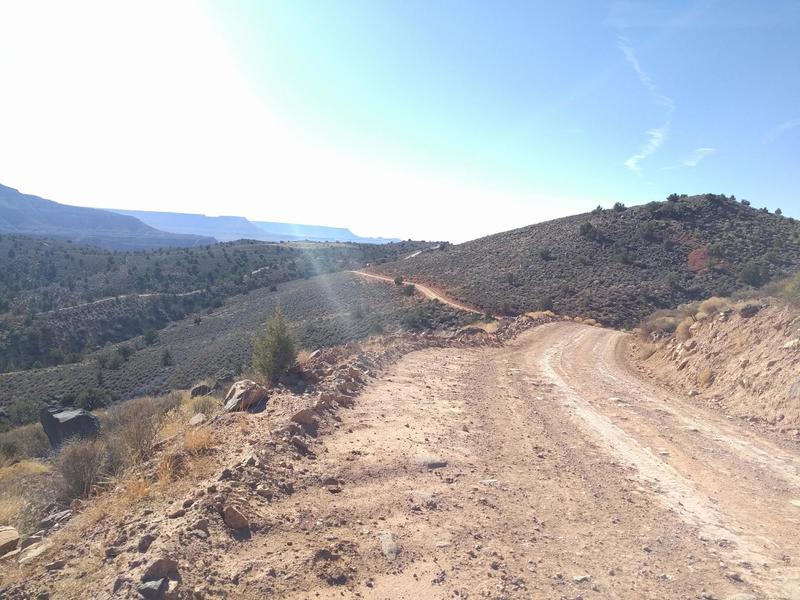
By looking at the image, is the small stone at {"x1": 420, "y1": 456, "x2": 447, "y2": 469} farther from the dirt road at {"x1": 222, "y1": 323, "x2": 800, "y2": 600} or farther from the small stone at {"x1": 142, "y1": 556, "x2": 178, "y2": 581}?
the small stone at {"x1": 142, "y1": 556, "x2": 178, "y2": 581}

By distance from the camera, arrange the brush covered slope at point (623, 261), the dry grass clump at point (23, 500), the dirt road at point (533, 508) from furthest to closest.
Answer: the brush covered slope at point (623, 261) → the dry grass clump at point (23, 500) → the dirt road at point (533, 508)

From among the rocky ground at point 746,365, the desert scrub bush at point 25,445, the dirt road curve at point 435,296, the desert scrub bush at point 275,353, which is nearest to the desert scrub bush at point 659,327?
the rocky ground at point 746,365

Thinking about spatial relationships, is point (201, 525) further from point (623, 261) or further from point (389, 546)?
Answer: point (623, 261)

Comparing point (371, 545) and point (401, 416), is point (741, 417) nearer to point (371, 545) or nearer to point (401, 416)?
point (401, 416)

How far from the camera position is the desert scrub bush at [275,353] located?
38.5 ft

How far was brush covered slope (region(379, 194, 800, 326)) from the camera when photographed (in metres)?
40.7

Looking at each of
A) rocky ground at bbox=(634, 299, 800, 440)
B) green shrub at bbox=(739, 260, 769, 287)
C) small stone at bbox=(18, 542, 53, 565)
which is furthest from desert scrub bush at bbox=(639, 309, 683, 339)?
green shrub at bbox=(739, 260, 769, 287)

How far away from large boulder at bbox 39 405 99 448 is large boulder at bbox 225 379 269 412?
29.7 ft

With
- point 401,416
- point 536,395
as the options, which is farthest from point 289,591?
point 536,395

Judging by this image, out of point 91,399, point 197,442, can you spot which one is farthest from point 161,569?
point 91,399

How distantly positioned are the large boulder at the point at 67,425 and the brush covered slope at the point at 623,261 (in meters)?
29.7

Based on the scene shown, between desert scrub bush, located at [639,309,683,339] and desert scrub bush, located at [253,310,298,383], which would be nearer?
desert scrub bush, located at [253,310,298,383]

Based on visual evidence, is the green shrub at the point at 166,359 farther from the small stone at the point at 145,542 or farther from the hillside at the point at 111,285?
the small stone at the point at 145,542

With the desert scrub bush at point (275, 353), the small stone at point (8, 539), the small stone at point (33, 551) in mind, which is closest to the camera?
the small stone at point (33, 551)
